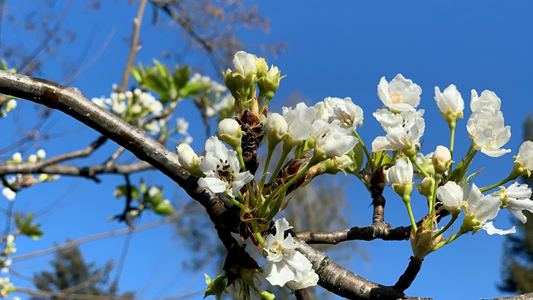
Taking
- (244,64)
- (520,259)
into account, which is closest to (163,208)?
(244,64)

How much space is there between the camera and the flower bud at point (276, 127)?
0.64 metres

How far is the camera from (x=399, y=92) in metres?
0.84

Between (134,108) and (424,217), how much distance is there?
5.92 feet

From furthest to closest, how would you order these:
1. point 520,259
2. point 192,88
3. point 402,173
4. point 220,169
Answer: point 520,259, point 192,88, point 402,173, point 220,169

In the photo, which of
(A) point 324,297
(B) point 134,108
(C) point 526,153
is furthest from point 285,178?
(A) point 324,297

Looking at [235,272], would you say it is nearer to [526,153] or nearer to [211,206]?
[211,206]

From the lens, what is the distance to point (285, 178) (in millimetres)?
666

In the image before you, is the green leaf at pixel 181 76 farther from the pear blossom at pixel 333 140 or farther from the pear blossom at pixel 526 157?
the pear blossom at pixel 526 157

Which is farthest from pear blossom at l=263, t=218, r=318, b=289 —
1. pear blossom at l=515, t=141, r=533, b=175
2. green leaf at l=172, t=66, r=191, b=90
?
green leaf at l=172, t=66, r=191, b=90

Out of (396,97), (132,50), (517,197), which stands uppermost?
(132,50)

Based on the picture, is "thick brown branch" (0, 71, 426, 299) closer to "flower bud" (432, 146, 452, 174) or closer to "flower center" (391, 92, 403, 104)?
"flower bud" (432, 146, 452, 174)

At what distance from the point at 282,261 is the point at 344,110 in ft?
1.04

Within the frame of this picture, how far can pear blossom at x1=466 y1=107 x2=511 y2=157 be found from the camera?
0.74 meters

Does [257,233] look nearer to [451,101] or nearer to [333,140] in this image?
[333,140]
